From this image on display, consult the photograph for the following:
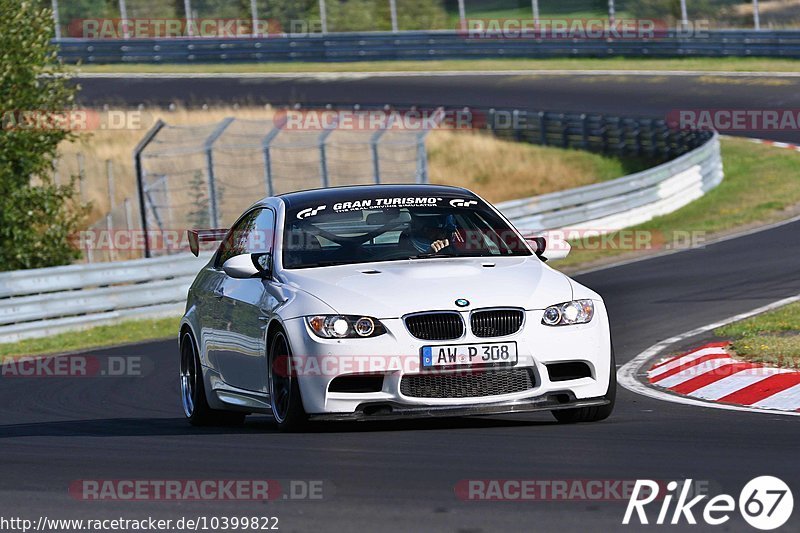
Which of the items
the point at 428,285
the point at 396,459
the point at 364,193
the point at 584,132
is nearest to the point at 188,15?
the point at 584,132

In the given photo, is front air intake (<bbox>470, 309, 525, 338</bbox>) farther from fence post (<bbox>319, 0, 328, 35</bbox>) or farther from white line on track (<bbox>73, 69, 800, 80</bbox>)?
fence post (<bbox>319, 0, 328, 35</bbox>)

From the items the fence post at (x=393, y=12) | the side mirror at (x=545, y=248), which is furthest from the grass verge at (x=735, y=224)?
the fence post at (x=393, y=12)

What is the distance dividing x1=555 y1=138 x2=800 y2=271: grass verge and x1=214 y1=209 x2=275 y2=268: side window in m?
12.1

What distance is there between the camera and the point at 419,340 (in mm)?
8211

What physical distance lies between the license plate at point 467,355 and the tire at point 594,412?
71cm

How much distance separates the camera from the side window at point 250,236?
32.1 ft

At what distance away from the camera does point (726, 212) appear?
2538cm

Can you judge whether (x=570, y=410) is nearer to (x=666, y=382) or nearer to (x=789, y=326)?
(x=666, y=382)

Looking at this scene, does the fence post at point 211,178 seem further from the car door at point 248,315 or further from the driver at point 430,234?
the driver at point 430,234

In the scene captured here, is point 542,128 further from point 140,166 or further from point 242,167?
point 140,166

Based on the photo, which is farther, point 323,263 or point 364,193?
point 364,193

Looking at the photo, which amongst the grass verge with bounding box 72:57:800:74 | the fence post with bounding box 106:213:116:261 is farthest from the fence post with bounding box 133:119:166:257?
the grass verge with bounding box 72:57:800:74

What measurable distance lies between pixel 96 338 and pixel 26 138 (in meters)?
5.69

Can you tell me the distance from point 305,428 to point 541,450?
1.63 m
